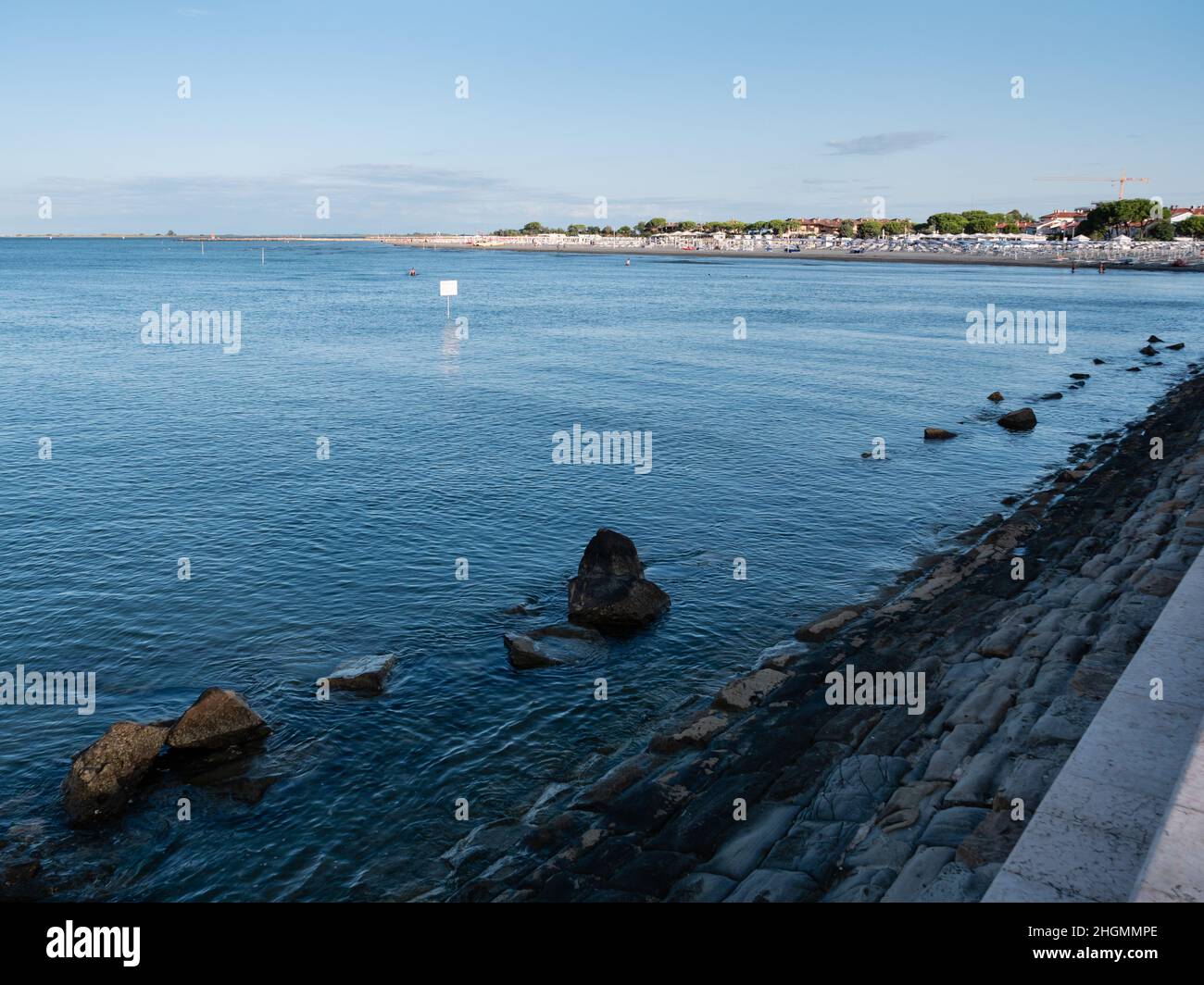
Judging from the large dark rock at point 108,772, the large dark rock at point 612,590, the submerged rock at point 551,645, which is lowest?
the large dark rock at point 108,772

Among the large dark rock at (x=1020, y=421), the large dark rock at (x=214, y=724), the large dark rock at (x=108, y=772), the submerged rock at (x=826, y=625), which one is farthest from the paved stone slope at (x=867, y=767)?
the large dark rock at (x=1020, y=421)

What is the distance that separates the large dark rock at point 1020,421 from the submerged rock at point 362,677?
36.5m

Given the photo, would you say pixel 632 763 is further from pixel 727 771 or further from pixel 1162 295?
pixel 1162 295

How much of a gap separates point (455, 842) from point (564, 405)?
125 ft

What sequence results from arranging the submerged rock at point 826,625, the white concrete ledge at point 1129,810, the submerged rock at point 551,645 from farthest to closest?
the submerged rock at point 826,625 → the submerged rock at point 551,645 → the white concrete ledge at point 1129,810

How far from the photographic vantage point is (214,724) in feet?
56.1

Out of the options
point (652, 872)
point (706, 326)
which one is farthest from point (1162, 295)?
point (652, 872)

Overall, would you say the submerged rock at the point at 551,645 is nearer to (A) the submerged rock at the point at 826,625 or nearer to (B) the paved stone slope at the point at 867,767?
(B) the paved stone slope at the point at 867,767

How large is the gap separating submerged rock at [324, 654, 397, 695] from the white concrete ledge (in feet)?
44.6

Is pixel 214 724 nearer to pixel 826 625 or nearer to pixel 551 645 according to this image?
pixel 551 645

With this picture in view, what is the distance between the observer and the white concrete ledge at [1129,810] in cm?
855

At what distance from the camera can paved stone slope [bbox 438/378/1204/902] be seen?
1196 cm

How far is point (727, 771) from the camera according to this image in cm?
1596

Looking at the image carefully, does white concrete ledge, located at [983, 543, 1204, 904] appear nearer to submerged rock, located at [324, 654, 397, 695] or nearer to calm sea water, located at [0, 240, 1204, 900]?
calm sea water, located at [0, 240, 1204, 900]
